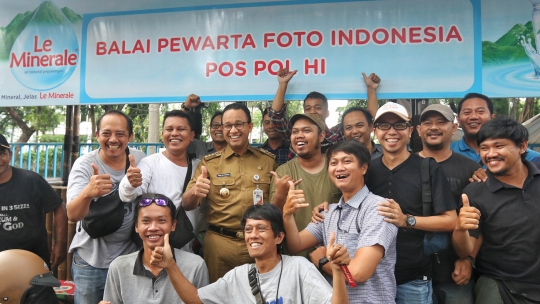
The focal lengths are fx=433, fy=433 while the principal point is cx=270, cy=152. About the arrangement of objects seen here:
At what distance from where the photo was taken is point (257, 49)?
446 centimetres

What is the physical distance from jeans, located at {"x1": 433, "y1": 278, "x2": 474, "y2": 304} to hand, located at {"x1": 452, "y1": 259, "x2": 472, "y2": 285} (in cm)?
9

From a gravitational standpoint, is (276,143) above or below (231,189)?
above

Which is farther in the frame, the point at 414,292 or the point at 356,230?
the point at 414,292

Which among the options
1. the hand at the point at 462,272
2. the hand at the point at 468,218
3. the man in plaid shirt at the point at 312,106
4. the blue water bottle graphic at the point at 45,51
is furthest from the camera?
the blue water bottle graphic at the point at 45,51

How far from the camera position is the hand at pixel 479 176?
2945 mm

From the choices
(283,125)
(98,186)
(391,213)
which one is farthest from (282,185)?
(98,186)

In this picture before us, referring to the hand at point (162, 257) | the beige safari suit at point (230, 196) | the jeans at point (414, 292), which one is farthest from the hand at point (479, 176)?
the hand at point (162, 257)

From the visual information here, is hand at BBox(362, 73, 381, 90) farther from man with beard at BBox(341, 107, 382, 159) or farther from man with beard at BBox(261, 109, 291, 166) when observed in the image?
man with beard at BBox(261, 109, 291, 166)

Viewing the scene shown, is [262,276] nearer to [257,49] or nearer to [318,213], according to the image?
[318,213]

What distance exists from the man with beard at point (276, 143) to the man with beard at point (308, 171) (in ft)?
2.66

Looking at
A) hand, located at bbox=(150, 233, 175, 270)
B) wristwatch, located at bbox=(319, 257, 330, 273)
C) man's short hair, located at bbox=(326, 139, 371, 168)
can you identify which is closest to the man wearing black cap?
hand, located at bbox=(150, 233, 175, 270)

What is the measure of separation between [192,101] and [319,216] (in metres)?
2.11

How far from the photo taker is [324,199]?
122 inches

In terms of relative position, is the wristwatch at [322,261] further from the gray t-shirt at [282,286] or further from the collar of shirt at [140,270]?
the collar of shirt at [140,270]
